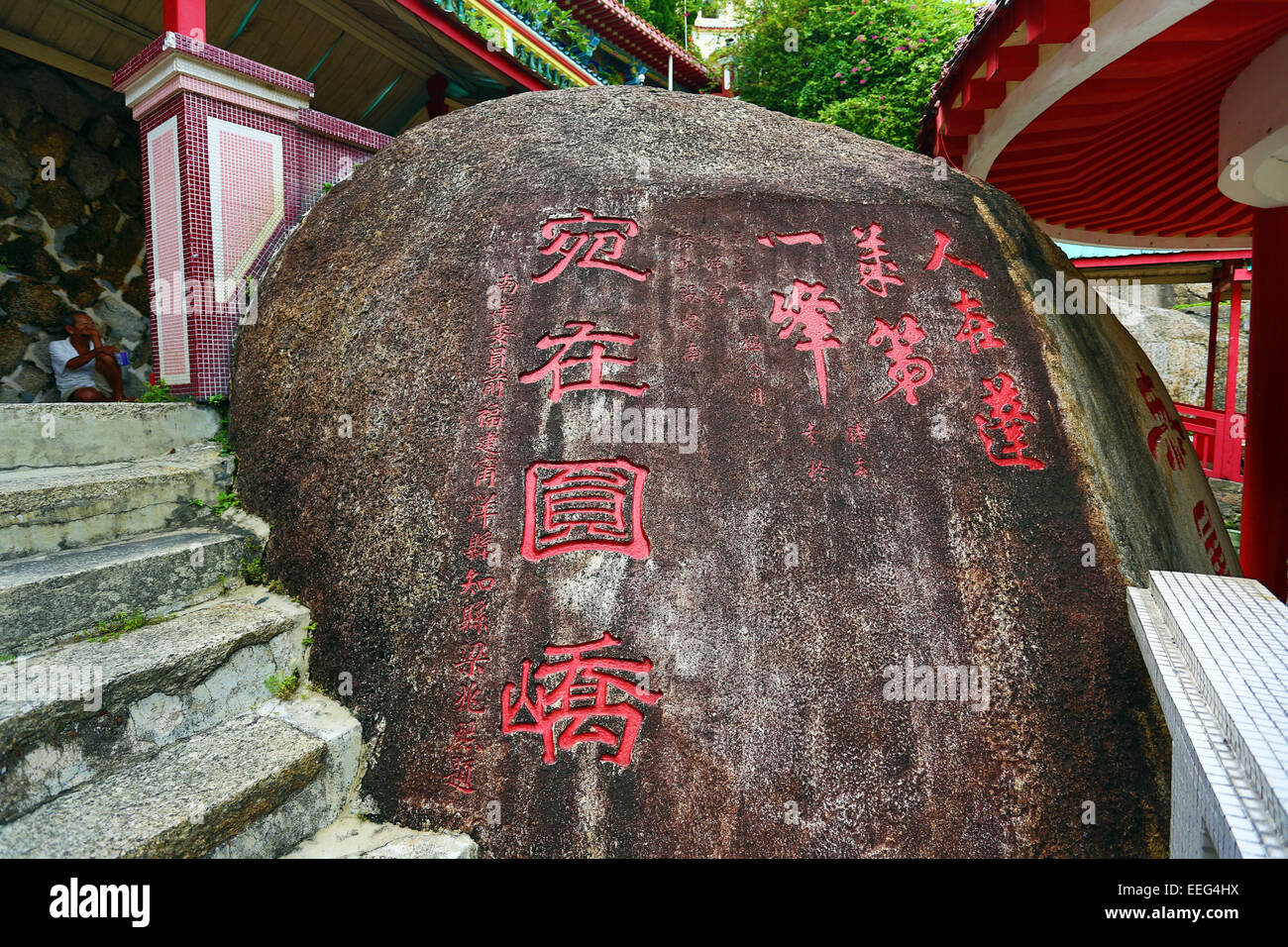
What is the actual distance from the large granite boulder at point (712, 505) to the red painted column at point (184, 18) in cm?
193

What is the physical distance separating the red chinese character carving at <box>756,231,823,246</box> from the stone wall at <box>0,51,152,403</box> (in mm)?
5910

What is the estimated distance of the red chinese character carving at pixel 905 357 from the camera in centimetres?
273

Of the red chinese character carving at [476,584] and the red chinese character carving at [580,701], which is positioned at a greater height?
the red chinese character carving at [476,584]

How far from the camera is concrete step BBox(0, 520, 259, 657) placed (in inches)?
85.0

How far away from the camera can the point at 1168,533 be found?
9.94 ft

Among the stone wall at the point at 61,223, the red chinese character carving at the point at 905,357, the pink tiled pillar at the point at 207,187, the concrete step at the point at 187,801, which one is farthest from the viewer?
the stone wall at the point at 61,223

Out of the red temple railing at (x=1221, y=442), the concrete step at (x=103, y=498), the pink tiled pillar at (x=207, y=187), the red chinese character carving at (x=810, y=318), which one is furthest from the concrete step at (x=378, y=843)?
the red temple railing at (x=1221, y=442)

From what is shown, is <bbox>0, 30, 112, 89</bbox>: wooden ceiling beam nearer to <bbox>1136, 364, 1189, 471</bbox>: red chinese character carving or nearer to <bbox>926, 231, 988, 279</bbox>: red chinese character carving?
<bbox>926, 231, 988, 279</bbox>: red chinese character carving

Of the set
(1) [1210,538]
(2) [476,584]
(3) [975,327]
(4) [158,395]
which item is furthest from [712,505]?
(4) [158,395]

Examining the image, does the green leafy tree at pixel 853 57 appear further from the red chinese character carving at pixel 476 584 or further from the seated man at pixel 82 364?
the seated man at pixel 82 364

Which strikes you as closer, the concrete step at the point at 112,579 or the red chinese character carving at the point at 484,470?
the concrete step at the point at 112,579

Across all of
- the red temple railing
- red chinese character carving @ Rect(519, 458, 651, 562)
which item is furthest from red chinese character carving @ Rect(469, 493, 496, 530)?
the red temple railing

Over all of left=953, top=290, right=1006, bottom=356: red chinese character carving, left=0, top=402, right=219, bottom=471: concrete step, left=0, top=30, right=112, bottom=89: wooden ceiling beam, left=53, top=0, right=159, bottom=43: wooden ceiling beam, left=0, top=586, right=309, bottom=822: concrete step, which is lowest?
left=0, top=586, right=309, bottom=822: concrete step
